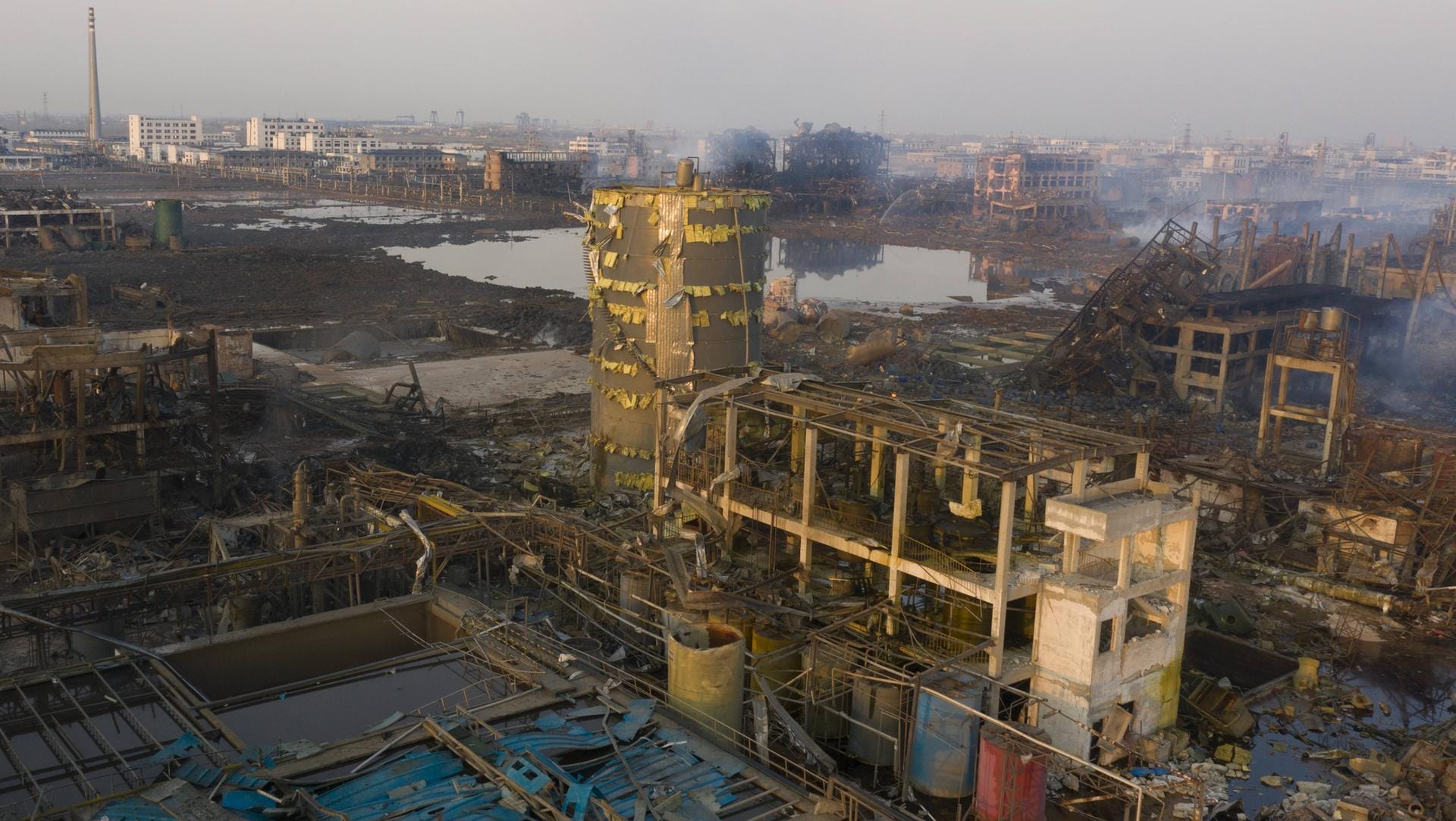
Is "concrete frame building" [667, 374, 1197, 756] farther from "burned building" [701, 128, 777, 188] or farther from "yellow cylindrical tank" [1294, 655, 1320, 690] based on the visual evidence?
"burned building" [701, 128, 777, 188]

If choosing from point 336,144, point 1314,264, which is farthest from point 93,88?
point 1314,264

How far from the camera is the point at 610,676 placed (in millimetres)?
13445

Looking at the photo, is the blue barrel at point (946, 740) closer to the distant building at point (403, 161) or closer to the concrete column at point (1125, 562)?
the concrete column at point (1125, 562)

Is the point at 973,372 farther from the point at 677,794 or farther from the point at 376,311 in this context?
the point at 677,794

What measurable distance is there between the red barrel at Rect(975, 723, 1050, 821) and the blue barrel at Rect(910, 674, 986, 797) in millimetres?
815

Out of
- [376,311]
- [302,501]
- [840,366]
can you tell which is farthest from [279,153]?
[302,501]

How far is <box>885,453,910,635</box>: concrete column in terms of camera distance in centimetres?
1514

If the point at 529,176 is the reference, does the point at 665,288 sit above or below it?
below

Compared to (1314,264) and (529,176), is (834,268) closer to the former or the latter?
(1314,264)

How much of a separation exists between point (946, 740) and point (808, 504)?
12.0 feet

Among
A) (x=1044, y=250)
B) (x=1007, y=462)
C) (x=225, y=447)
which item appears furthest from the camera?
(x=1044, y=250)

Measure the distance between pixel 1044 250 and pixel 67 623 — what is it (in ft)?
244

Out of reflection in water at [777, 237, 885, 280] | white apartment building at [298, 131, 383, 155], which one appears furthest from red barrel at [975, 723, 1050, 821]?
white apartment building at [298, 131, 383, 155]

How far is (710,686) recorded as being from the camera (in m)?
13.4
